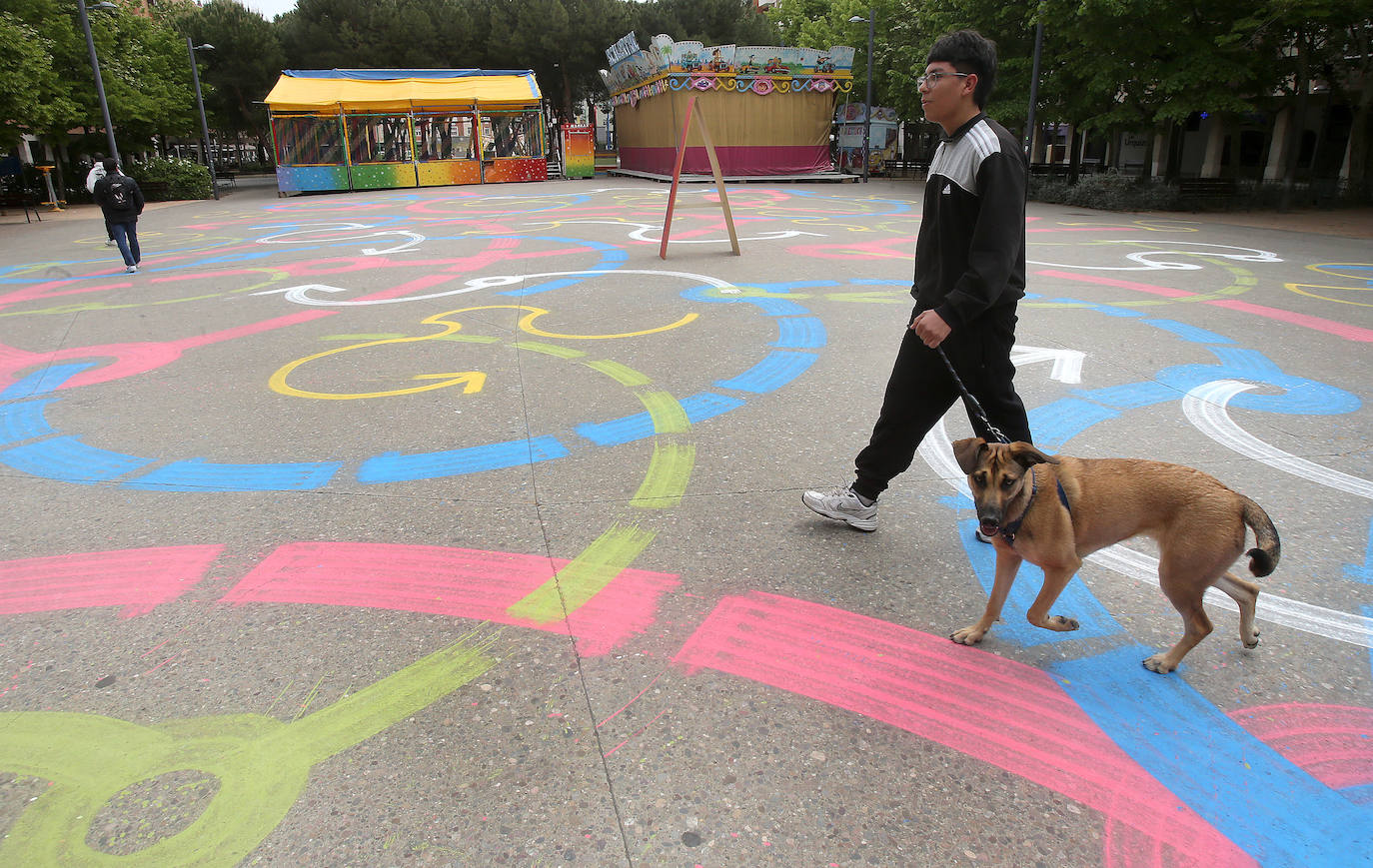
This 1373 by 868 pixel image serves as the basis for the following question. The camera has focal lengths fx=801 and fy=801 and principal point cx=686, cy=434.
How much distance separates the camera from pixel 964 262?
3.18m

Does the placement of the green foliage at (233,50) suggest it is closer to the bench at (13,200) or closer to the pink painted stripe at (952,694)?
the bench at (13,200)

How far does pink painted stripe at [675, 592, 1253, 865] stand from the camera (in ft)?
7.20

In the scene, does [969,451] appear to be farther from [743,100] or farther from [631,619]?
[743,100]

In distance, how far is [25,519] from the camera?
157 inches

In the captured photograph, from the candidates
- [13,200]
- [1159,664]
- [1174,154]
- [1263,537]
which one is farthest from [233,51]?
[1263,537]

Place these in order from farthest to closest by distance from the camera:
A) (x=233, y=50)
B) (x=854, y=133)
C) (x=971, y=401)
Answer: (x=233, y=50)
(x=854, y=133)
(x=971, y=401)

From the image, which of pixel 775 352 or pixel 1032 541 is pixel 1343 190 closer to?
pixel 775 352

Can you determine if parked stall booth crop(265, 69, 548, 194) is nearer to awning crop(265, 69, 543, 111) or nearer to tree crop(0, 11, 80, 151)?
awning crop(265, 69, 543, 111)

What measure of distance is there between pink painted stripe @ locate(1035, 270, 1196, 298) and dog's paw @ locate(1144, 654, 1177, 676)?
25.2 ft

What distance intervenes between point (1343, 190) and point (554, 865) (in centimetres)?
2700

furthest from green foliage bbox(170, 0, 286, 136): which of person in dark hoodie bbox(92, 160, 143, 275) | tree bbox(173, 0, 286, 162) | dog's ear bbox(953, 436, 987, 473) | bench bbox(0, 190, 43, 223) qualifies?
dog's ear bbox(953, 436, 987, 473)

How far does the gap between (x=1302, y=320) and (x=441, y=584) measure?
848 centimetres

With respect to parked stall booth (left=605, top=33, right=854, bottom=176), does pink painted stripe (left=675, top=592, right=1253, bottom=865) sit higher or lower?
lower

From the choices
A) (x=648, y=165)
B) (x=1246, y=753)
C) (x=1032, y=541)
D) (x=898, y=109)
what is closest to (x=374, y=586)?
(x=1032, y=541)
